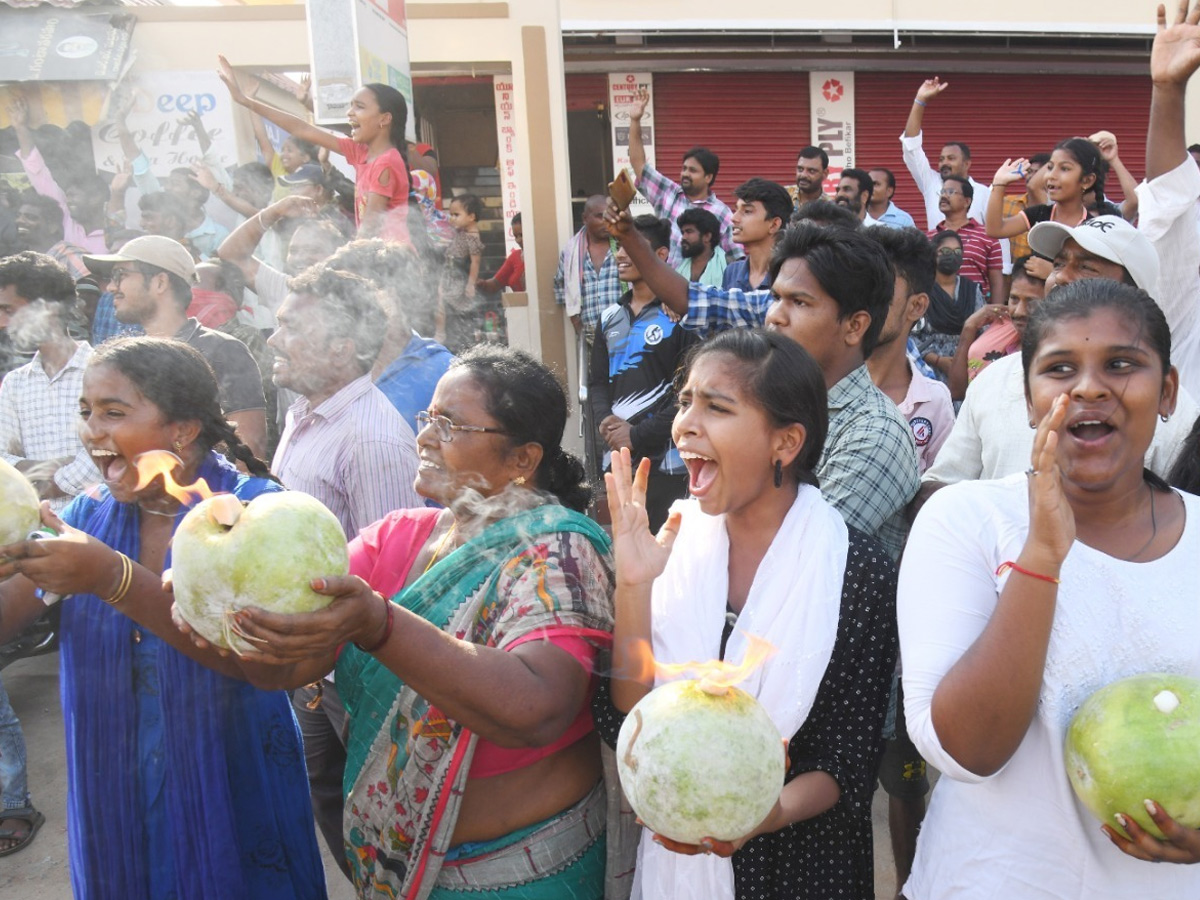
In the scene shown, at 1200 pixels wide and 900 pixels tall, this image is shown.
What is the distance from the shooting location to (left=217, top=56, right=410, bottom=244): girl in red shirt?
4.84 m

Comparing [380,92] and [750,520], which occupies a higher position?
[380,92]

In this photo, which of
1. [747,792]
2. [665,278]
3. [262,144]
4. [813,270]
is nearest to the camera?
[747,792]

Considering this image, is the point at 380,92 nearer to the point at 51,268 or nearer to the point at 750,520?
the point at 51,268

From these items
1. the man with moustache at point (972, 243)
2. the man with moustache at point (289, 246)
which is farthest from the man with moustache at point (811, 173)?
the man with moustache at point (289, 246)

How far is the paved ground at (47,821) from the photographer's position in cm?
355

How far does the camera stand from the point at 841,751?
6.05 ft

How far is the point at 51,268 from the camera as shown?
3.53m

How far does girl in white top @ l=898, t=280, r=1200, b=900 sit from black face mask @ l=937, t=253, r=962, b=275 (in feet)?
14.6

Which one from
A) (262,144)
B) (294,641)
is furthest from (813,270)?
(262,144)

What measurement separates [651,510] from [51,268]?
2880 mm

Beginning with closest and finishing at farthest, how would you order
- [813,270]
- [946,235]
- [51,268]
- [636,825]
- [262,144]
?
[636,825]
[813,270]
[51,268]
[946,235]
[262,144]

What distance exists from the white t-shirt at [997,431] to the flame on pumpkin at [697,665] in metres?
0.95

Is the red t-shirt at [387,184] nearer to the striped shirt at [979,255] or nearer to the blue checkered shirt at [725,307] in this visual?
the blue checkered shirt at [725,307]

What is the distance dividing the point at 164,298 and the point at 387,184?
1.52m
